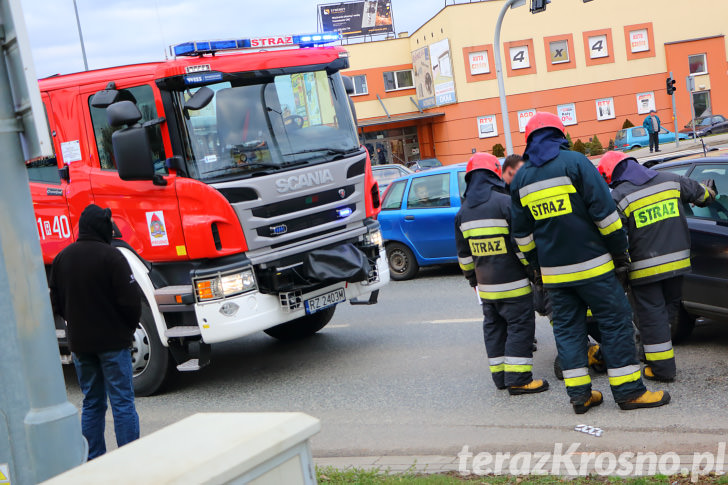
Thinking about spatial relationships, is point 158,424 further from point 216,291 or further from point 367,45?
point 367,45

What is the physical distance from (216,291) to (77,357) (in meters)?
1.59

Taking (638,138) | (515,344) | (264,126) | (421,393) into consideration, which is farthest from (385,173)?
(638,138)

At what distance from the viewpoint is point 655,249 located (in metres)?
5.97

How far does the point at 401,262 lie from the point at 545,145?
7236 mm

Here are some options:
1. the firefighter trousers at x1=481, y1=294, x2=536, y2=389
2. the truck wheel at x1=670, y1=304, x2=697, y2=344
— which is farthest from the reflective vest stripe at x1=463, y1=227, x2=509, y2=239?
the truck wheel at x1=670, y1=304, x2=697, y2=344

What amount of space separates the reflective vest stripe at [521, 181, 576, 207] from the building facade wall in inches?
1444

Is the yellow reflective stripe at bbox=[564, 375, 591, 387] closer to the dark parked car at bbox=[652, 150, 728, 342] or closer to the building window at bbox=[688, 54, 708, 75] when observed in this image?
the dark parked car at bbox=[652, 150, 728, 342]

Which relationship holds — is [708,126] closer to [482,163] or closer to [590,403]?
[482,163]

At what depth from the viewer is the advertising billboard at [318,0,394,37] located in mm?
56969

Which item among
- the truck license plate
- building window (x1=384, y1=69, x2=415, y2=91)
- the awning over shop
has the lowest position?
the truck license plate

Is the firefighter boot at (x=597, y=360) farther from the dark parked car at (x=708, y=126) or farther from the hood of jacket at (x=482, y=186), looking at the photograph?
the dark parked car at (x=708, y=126)

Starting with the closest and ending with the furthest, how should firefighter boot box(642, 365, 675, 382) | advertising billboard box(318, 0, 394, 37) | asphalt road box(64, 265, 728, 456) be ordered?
asphalt road box(64, 265, 728, 456), firefighter boot box(642, 365, 675, 382), advertising billboard box(318, 0, 394, 37)

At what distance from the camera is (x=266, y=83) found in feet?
24.6

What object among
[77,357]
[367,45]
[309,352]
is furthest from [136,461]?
[367,45]
